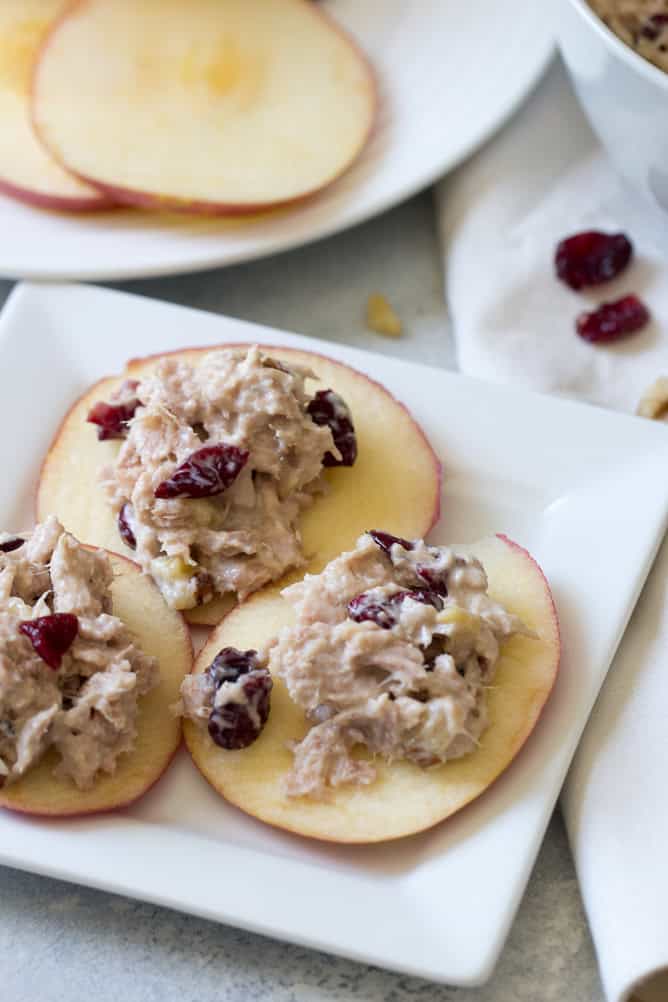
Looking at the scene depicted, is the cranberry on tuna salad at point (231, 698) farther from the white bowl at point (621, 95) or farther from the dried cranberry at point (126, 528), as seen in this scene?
the white bowl at point (621, 95)

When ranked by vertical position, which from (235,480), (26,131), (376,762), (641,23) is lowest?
(376,762)

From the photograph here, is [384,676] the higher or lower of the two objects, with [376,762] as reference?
higher

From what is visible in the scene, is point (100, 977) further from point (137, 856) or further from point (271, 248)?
point (271, 248)

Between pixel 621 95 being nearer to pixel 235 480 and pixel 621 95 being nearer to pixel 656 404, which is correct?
pixel 656 404

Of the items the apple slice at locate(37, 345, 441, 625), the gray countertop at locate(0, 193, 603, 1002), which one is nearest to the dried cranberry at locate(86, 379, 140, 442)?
the apple slice at locate(37, 345, 441, 625)

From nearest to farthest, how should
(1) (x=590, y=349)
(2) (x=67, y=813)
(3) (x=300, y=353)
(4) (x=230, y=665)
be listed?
(2) (x=67, y=813), (4) (x=230, y=665), (3) (x=300, y=353), (1) (x=590, y=349)

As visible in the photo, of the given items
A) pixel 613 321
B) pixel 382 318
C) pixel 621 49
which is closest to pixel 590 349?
pixel 613 321
